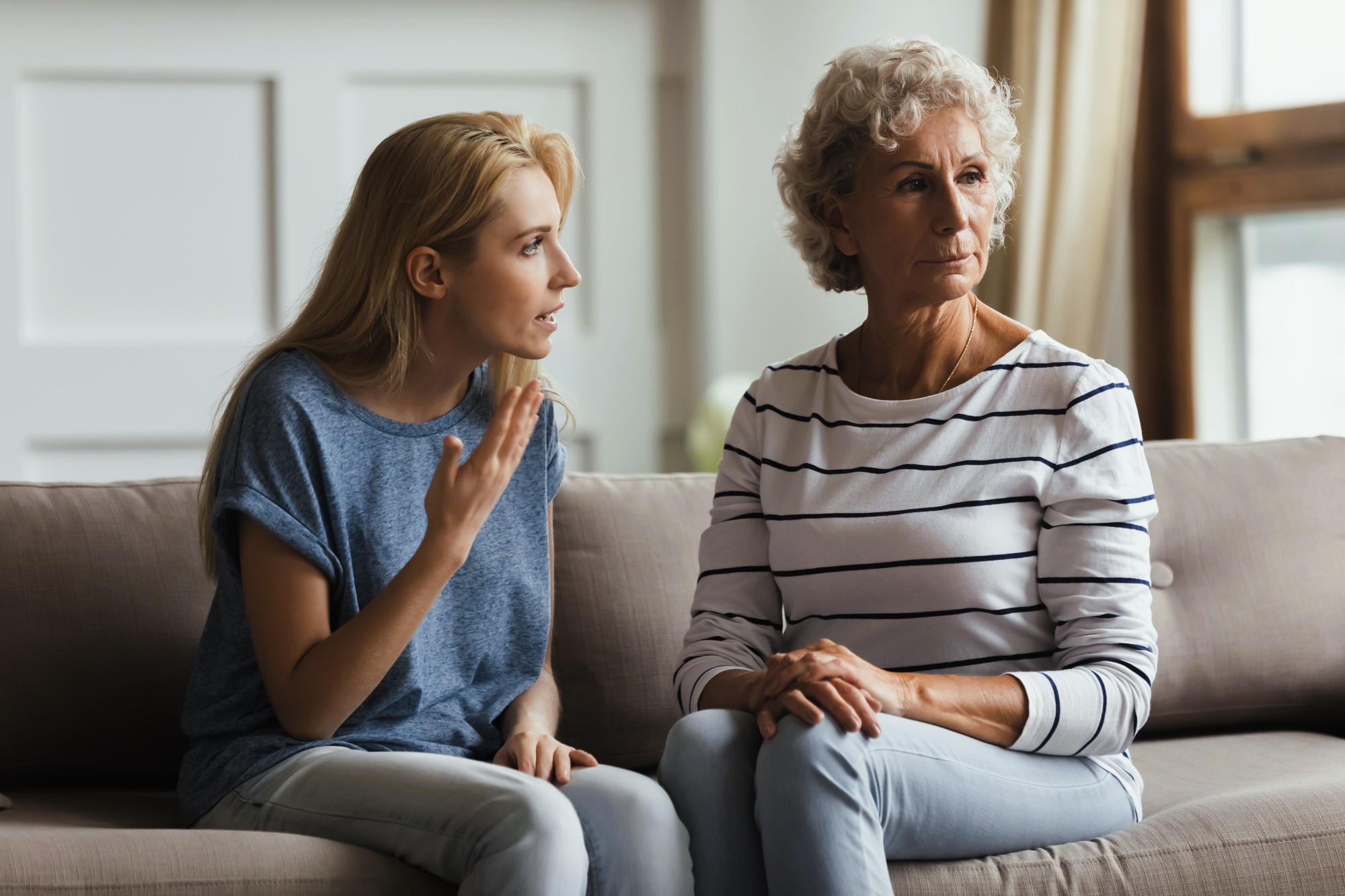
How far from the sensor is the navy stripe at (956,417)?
141 centimetres

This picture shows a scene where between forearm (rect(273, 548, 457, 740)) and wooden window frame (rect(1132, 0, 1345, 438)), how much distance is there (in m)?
2.24

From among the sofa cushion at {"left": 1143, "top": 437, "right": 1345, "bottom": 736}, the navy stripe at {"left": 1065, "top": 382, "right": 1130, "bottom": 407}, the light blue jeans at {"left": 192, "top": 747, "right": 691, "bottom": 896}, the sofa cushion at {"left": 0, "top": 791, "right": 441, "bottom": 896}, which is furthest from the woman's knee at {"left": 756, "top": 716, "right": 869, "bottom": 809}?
the sofa cushion at {"left": 1143, "top": 437, "right": 1345, "bottom": 736}

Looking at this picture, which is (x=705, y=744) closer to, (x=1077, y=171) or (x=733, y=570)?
(x=733, y=570)

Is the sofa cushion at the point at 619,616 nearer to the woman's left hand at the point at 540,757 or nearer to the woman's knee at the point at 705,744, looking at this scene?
the woman's left hand at the point at 540,757

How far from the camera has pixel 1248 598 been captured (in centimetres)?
185

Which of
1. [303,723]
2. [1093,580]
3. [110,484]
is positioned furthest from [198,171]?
[1093,580]

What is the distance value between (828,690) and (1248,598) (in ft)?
2.88

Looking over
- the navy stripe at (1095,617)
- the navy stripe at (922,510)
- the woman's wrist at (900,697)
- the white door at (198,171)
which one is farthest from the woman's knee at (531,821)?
the white door at (198,171)

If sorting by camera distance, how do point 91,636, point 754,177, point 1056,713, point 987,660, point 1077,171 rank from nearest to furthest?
point 1056,713 → point 987,660 → point 91,636 → point 1077,171 → point 754,177

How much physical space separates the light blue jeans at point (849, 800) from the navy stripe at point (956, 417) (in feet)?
1.12

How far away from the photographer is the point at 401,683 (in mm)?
1422

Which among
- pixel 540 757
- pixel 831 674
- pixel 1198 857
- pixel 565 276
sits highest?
pixel 565 276

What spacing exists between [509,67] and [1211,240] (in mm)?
1696

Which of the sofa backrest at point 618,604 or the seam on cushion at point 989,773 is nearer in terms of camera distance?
the seam on cushion at point 989,773
